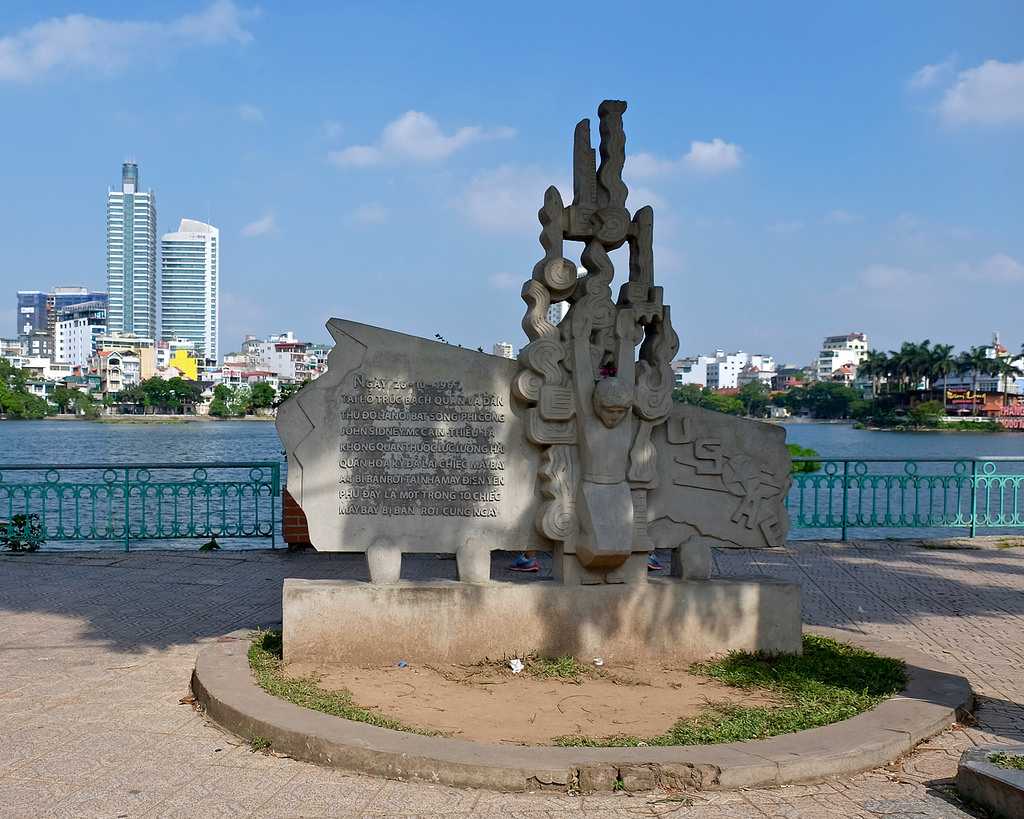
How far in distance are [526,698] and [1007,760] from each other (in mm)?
2591

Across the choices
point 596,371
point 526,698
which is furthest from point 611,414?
point 526,698

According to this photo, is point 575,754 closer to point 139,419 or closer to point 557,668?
point 557,668

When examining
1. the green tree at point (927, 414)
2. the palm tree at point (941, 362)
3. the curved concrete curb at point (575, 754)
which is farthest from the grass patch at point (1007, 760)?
the palm tree at point (941, 362)

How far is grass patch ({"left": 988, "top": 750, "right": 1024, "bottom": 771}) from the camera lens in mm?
4258

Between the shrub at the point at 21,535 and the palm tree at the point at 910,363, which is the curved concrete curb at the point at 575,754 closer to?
the shrub at the point at 21,535

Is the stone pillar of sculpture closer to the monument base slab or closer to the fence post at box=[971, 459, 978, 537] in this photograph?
the monument base slab

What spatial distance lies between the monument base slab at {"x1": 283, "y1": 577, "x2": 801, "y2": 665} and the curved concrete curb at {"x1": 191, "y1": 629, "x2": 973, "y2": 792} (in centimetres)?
93

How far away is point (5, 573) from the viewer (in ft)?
33.3

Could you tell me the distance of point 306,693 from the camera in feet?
17.8

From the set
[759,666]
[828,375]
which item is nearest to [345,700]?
[759,666]

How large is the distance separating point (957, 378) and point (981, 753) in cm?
10585

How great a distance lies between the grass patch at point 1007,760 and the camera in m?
4.26

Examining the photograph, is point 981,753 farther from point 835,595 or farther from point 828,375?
point 828,375

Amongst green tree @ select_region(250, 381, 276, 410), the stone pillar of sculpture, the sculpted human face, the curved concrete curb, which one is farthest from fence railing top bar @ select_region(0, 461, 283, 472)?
green tree @ select_region(250, 381, 276, 410)
